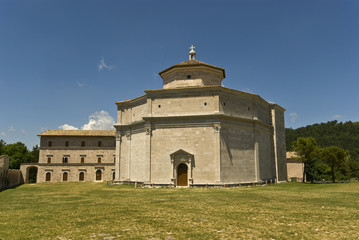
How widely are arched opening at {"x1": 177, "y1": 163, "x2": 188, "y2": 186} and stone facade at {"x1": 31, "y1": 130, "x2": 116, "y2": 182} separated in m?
24.4

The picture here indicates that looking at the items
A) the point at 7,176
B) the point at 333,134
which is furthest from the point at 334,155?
the point at 333,134

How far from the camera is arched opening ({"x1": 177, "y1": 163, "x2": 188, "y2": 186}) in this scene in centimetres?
2889

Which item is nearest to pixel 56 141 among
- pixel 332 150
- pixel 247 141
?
pixel 247 141

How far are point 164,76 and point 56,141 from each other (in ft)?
90.5

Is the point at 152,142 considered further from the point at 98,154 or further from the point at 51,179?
the point at 51,179

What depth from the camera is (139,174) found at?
32.1 meters

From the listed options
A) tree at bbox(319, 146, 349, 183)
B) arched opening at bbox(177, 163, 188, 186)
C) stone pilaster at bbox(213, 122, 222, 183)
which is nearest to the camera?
stone pilaster at bbox(213, 122, 222, 183)

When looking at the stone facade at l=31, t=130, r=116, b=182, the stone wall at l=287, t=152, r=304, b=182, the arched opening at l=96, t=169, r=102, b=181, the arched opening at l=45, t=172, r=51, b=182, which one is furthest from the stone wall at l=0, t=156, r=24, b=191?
the stone wall at l=287, t=152, r=304, b=182

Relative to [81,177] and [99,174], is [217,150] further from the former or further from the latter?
[81,177]

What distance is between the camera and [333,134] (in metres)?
128

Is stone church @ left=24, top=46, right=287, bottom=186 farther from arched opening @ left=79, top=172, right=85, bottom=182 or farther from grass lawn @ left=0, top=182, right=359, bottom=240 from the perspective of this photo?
arched opening @ left=79, top=172, right=85, bottom=182

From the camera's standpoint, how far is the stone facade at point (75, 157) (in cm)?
4847

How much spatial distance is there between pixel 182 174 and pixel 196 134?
484 centimetres

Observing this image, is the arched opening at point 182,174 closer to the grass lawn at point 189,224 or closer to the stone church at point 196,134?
the stone church at point 196,134
